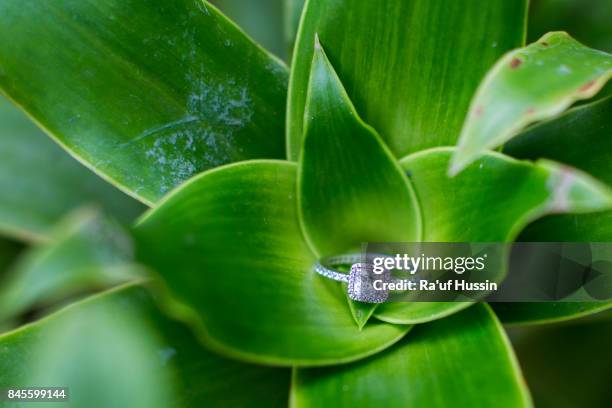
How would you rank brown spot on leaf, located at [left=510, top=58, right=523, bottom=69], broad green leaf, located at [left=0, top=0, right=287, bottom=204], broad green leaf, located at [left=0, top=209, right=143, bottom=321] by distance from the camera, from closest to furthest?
1. broad green leaf, located at [left=0, top=209, right=143, bottom=321]
2. brown spot on leaf, located at [left=510, top=58, right=523, bottom=69]
3. broad green leaf, located at [left=0, top=0, right=287, bottom=204]

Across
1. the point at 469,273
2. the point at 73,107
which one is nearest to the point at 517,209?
the point at 469,273

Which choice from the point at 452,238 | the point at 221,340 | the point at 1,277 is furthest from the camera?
the point at 1,277

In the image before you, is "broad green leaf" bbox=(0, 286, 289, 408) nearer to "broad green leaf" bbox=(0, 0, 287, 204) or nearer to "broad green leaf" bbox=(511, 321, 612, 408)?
"broad green leaf" bbox=(0, 0, 287, 204)

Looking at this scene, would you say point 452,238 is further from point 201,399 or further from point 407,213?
point 201,399

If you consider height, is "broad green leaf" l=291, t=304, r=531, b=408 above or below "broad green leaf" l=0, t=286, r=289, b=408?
below

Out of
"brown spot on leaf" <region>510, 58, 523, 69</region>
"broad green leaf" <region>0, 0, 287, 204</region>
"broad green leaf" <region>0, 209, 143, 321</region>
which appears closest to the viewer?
"broad green leaf" <region>0, 209, 143, 321</region>

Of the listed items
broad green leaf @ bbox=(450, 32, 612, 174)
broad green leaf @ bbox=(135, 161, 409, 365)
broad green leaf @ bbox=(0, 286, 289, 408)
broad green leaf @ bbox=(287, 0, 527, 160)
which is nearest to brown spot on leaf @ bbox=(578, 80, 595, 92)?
broad green leaf @ bbox=(450, 32, 612, 174)

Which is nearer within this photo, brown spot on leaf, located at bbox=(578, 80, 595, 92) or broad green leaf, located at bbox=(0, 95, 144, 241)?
brown spot on leaf, located at bbox=(578, 80, 595, 92)
